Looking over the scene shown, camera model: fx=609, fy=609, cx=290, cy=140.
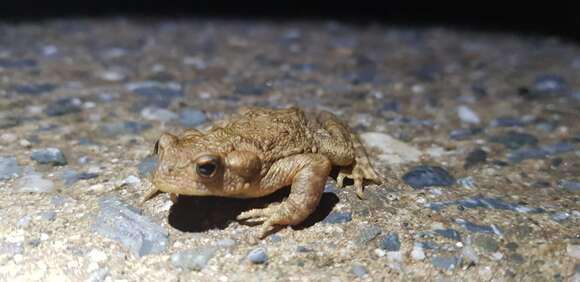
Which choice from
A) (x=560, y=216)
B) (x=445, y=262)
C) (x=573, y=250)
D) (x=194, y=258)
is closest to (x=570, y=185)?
(x=560, y=216)

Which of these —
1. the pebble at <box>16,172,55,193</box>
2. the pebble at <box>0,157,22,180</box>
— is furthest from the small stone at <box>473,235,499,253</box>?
the pebble at <box>0,157,22,180</box>

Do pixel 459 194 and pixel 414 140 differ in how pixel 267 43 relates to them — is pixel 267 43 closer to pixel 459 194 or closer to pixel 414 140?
pixel 414 140

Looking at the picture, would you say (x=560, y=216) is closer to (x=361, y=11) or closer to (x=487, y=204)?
(x=487, y=204)

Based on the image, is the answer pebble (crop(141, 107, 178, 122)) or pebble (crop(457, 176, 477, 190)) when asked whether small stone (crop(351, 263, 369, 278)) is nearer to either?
pebble (crop(457, 176, 477, 190))

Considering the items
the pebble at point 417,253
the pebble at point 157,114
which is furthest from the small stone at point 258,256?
the pebble at point 157,114

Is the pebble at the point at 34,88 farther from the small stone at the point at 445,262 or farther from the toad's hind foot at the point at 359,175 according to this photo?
the small stone at the point at 445,262
